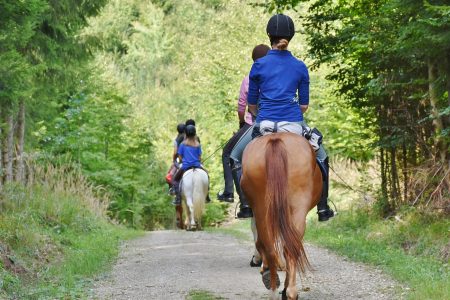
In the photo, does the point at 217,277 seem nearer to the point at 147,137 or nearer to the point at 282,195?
the point at 282,195

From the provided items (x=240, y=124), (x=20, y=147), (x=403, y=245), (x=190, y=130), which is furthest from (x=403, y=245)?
(x=20, y=147)

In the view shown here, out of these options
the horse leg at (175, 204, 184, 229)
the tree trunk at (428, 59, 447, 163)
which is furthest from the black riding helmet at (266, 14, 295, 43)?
the horse leg at (175, 204, 184, 229)

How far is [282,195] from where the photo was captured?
7062mm

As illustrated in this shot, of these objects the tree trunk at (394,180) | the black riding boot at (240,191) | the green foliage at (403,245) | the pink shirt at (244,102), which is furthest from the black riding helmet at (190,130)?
the black riding boot at (240,191)

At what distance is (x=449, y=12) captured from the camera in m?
8.66

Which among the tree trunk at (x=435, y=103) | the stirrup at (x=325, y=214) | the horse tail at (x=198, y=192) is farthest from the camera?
the horse tail at (x=198, y=192)

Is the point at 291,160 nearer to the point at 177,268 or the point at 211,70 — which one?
the point at 177,268

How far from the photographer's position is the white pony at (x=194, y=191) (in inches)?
811

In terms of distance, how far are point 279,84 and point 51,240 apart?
219 inches

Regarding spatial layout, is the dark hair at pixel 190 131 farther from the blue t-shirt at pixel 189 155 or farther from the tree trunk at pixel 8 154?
the tree trunk at pixel 8 154

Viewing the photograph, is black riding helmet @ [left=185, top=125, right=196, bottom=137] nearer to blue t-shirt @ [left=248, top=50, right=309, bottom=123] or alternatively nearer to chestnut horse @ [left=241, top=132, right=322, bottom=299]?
blue t-shirt @ [left=248, top=50, right=309, bottom=123]

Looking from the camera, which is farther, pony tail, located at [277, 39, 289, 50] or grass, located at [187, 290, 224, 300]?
pony tail, located at [277, 39, 289, 50]

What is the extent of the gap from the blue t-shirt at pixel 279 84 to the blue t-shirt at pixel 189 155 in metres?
12.1

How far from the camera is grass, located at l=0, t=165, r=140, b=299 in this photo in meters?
8.77
